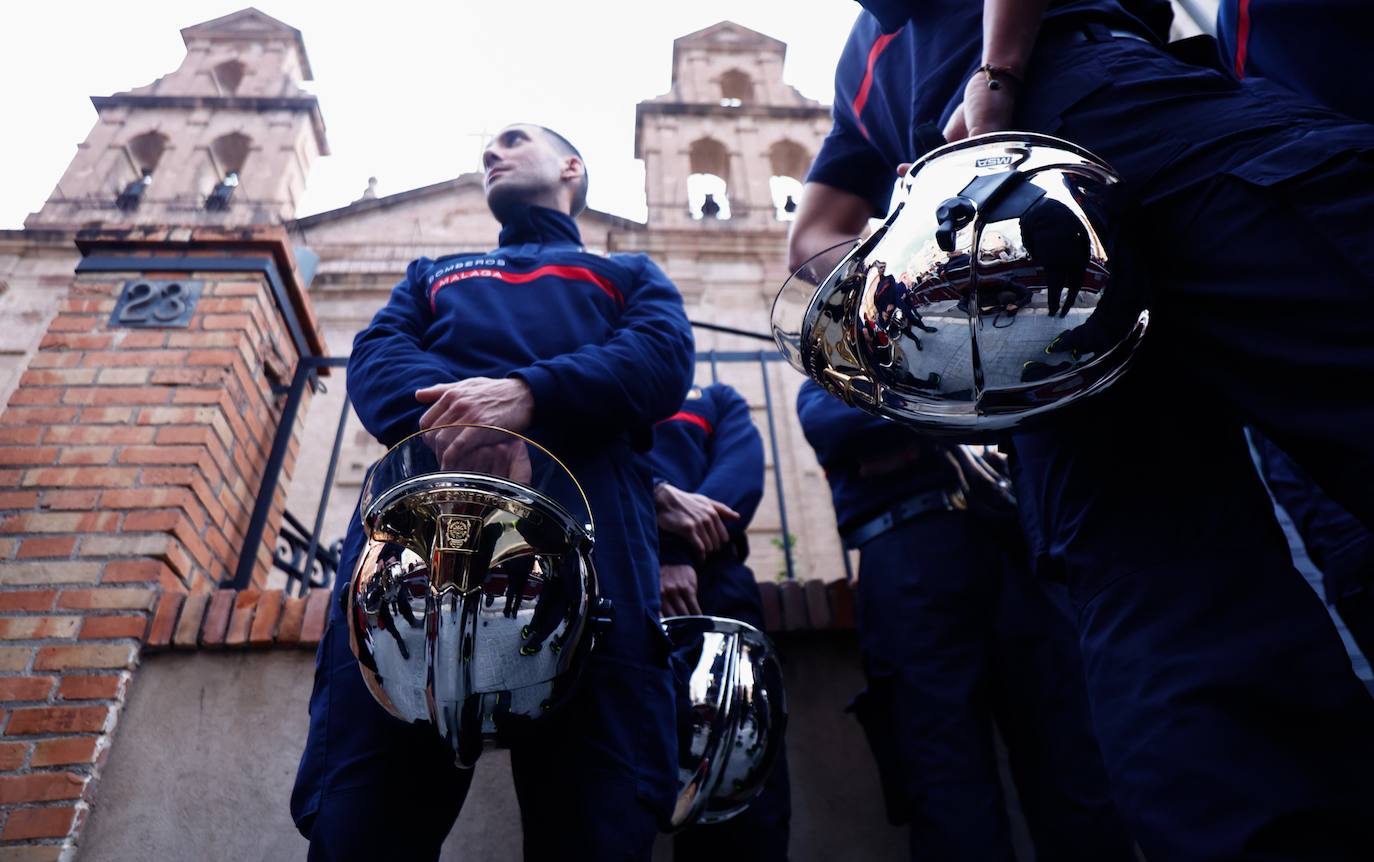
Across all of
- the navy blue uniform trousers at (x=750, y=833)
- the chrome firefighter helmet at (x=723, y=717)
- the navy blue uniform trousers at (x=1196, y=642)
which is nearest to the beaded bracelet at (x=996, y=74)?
the navy blue uniform trousers at (x=1196, y=642)

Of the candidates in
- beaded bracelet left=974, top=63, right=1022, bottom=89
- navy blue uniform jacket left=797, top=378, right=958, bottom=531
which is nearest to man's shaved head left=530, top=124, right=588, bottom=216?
navy blue uniform jacket left=797, top=378, right=958, bottom=531

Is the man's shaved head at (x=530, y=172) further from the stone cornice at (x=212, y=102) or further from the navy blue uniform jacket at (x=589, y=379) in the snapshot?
the stone cornice at (x=212, y=102)

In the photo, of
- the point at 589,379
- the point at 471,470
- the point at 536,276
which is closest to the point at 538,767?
the point at 471,470

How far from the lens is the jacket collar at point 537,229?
2.17 meters

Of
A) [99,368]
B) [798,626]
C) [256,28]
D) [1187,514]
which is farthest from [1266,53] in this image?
[256,28]

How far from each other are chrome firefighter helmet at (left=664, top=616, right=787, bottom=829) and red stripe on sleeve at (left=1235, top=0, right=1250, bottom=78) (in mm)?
1300

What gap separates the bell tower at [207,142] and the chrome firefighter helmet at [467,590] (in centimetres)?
1286

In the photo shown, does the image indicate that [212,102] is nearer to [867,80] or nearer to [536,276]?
[536,276]

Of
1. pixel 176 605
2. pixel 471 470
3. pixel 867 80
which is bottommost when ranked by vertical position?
pixel 471 470

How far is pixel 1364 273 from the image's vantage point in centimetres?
90

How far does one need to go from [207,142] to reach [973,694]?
612 inches

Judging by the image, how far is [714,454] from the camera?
2.67 metres

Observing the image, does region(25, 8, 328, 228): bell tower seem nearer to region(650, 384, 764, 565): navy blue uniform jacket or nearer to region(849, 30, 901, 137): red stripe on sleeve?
region(650, 384, 764, 565): navy blue uniform jacket

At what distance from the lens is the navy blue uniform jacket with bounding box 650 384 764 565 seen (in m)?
2.37
